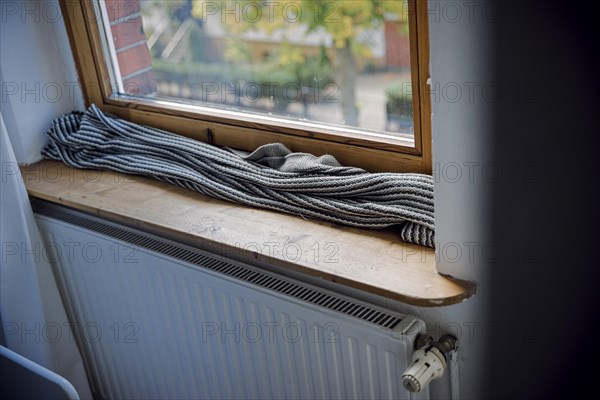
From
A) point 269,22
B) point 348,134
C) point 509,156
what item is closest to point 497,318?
point 509,156

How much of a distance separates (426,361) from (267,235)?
0.35m

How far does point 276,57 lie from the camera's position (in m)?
1.43

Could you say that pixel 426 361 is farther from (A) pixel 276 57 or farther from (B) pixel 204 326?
(A) pixel 276 57

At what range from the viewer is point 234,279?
1296 millimetres

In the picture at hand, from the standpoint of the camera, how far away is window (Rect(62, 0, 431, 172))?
1266 mm

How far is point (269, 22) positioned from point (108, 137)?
1.62ft

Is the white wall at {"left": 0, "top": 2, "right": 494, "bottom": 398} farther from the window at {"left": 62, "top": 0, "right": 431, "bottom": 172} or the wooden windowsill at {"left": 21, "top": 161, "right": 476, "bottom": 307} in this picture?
the window at {"left": 62, "top": 0, "right": 431, "bottom": 172}

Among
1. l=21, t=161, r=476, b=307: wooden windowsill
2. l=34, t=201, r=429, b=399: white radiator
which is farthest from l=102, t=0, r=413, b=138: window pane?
l=34, t=201, r=429, b=399: white radiator

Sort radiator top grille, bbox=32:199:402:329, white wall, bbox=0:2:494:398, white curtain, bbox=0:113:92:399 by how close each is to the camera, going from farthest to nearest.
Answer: white curtain, bbox=0:113:92:399
radiator top grille, bbox=32:199:402:329
white wall, bbox=0:2:494:398

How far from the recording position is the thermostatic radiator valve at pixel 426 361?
1062 mm

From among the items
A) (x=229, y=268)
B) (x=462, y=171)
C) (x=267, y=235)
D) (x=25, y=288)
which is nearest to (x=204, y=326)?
(x=229, y=268)

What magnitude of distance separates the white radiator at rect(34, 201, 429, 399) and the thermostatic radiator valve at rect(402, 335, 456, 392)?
0.07 feet

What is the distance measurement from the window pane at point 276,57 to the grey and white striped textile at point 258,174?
112mm

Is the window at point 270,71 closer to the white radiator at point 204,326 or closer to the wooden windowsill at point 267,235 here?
the wooden windowsill at point 267,235
